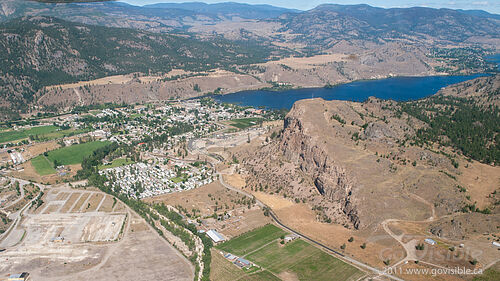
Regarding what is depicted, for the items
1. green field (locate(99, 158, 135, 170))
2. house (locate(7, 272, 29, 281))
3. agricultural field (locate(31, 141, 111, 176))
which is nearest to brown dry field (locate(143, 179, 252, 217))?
green field (locate(99, 158, 135, 170))

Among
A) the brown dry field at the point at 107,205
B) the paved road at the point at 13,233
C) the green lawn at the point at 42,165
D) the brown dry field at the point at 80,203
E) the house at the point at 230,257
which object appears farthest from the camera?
the green lawn at the point at 42,165

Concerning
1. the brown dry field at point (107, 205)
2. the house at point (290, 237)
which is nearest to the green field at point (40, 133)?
the brown dry field at point (107, 205)

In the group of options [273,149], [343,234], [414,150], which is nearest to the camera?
[343,234]

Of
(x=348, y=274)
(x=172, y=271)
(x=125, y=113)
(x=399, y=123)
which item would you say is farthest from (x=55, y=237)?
(x=125, y=113)

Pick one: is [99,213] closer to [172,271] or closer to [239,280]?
[172,271]

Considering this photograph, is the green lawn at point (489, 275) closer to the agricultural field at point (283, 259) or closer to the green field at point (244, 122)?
the agricultural field at point (283, 259)
